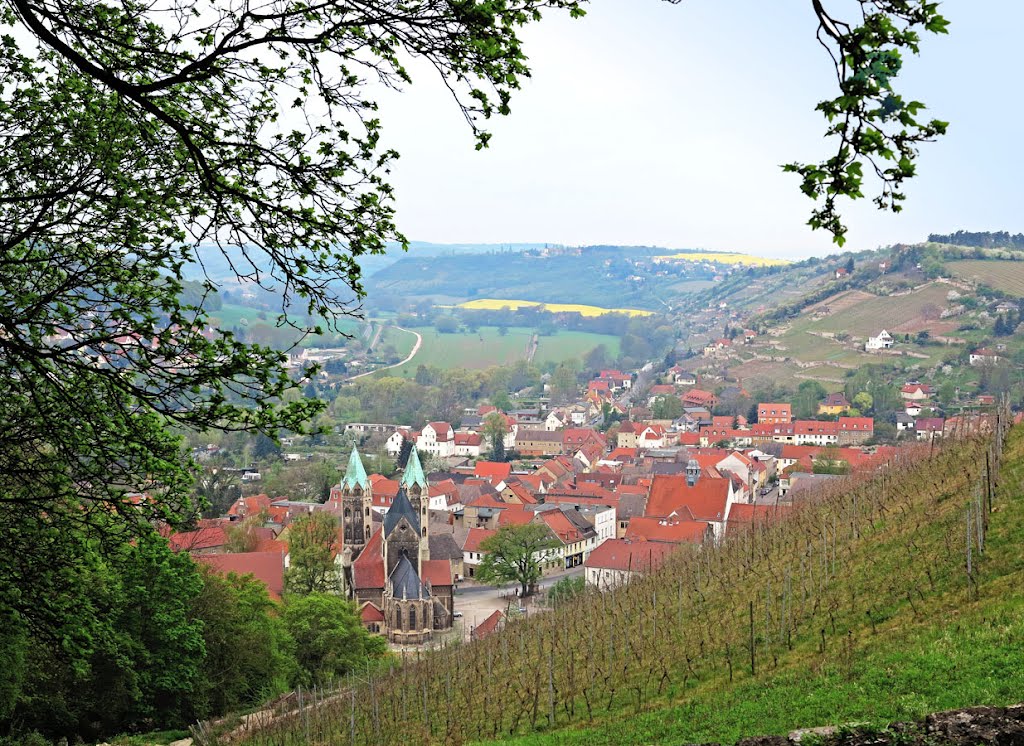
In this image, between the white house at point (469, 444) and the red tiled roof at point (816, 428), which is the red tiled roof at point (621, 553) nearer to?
the red tiled roof at point (816, 428)

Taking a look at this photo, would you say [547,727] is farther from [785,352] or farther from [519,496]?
[785,352]

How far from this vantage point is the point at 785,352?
141625 mm

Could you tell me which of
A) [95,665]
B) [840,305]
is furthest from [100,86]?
[840,305]

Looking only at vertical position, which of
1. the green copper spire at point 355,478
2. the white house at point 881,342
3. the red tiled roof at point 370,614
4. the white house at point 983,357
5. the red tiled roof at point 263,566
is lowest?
the red tiled roof at point 370,614

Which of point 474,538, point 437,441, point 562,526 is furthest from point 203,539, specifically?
point 437,441

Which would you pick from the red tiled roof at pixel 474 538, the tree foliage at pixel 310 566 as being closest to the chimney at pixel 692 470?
the red tiled roof at pixel 474 538

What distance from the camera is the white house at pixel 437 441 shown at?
110 metres

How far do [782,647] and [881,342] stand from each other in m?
125

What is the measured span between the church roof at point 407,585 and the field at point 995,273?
11657 cm

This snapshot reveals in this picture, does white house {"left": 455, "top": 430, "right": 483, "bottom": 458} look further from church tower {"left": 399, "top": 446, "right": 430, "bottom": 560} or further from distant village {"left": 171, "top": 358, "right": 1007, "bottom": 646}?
church tower {"left": 399, "top": 446, "right": 430, "bottom": 560}

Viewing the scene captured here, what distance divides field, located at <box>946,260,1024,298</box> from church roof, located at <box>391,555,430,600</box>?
117 metres

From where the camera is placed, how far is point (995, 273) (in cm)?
14712

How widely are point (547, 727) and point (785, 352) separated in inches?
5186

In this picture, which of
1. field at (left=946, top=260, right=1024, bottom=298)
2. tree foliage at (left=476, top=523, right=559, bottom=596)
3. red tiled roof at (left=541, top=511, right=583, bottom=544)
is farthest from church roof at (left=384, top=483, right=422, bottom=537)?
field at (left=946, top=260, right=1024, bottom=298)
